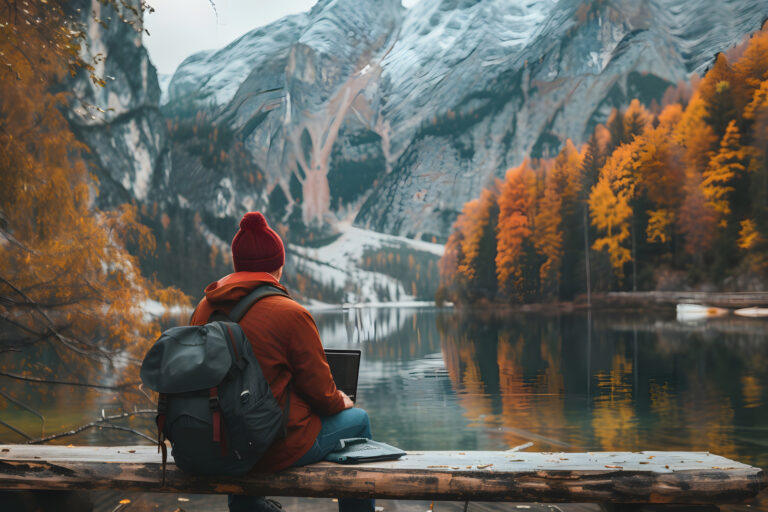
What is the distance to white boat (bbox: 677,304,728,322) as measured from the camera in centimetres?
812

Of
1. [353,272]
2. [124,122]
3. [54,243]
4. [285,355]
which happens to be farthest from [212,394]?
[353,272]

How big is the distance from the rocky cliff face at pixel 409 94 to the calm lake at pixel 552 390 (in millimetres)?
4150

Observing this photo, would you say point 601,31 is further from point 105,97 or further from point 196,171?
point 105,97

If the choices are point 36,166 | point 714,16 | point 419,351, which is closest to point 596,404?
point 419,351

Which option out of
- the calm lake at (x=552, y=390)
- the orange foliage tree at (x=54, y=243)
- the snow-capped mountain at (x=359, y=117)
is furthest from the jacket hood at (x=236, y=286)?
the snow-capped mountain at (x=359, y=117)

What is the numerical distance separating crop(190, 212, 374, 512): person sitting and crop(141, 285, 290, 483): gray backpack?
0.05m

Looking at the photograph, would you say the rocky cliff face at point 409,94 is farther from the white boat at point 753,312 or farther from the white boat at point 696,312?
the white boat at point 753,312

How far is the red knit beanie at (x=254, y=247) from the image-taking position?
1436 millimetres

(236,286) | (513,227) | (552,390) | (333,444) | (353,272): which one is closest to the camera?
(236,286)

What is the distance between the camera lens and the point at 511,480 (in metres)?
1.41

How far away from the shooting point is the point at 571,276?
32.9 ft

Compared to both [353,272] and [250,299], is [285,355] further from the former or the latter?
[353,272]

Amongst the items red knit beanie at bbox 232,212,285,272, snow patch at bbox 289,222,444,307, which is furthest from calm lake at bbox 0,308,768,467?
red knit beanie at bbox 232,212,285,272

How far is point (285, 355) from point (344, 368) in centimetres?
27
